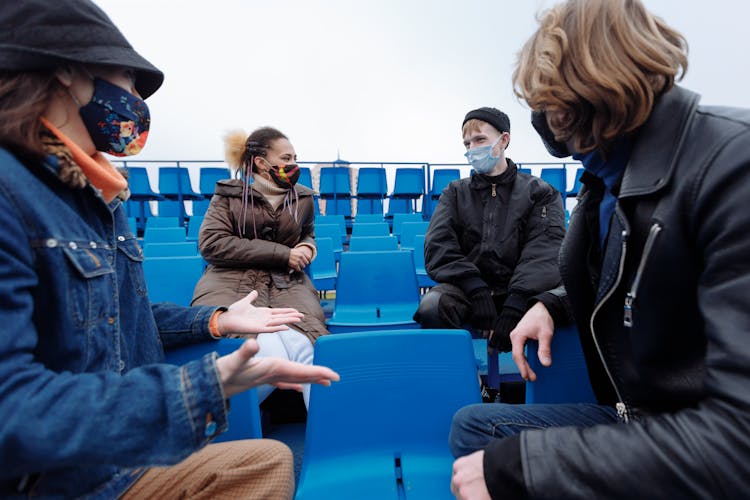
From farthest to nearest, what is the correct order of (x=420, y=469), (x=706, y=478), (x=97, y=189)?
(x=420, y=469), (x=97, y=189), (x=706, y=478)

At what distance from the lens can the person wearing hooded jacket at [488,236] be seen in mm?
2074

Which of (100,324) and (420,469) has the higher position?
(100,324)

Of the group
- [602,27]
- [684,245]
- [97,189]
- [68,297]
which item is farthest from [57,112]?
[684,245]

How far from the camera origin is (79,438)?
55 cm

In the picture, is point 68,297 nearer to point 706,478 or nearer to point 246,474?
point 246,474

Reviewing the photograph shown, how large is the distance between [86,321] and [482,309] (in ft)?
5.54

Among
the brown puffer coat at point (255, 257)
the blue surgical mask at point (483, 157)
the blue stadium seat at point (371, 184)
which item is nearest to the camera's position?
the brown puffer coat at point (255, 257)

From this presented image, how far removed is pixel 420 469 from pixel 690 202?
3.15 feet

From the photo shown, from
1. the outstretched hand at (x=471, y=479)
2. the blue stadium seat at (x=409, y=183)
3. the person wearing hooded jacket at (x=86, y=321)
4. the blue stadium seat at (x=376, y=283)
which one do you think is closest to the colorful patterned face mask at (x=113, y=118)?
the person wearing hooded jacket at (x=86, y=321)

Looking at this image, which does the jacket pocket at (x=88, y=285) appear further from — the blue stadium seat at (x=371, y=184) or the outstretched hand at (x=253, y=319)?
the blue stadium seat at (x=371, y=184)

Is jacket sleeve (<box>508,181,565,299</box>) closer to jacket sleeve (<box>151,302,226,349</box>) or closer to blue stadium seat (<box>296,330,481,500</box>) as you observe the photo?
blue stadium seat (<box>296,330,481,500</box>)

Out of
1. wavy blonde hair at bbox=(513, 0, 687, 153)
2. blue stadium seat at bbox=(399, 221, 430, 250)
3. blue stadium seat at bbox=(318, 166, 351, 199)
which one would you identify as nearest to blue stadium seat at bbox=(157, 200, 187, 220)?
blue stadium seat at bbox=(318, 166, 351, 199)

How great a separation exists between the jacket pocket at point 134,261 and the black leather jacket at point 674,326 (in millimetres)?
918

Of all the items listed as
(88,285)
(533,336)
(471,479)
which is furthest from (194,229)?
(471,479)
